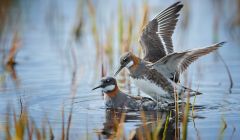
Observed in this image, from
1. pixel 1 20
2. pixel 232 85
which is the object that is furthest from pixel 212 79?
pixel 1 20

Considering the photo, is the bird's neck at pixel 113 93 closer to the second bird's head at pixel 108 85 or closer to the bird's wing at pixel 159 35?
the second bird's head at pixel 108 85

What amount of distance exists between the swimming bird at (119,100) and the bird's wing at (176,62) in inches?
19.4

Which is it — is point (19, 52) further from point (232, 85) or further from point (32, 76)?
point (232, 85)

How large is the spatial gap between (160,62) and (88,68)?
3231 millimetres

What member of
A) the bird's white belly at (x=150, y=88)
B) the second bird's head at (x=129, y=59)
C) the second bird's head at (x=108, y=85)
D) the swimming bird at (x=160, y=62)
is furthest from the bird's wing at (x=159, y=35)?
the second bird's head at (x=108, y=85)

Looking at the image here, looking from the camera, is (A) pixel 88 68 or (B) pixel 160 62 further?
(A) pixel 88 68

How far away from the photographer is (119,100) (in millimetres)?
8984

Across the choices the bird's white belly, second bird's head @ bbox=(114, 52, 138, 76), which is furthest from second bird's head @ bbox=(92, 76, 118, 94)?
the bird's white belly

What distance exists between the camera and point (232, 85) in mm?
9898

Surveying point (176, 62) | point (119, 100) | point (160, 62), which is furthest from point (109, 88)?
point (176, 62)

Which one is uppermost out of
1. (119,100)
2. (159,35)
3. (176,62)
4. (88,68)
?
(159,35)

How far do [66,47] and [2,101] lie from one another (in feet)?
15.4

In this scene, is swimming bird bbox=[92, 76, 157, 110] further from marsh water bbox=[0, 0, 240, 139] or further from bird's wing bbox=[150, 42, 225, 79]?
bird's wing bbox=[150, 42, 225, 79]

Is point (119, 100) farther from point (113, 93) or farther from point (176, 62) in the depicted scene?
point (176, 62)
